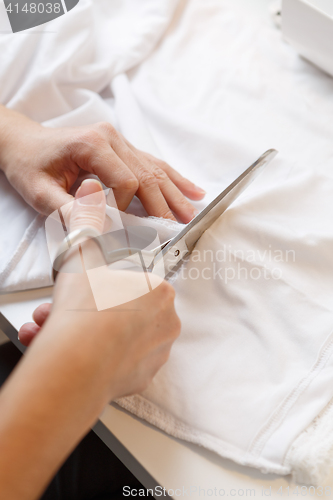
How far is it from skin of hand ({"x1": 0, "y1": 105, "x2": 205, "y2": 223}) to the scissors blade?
5 cm

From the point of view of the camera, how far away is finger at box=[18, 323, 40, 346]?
43cm

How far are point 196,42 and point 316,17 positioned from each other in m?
0.24

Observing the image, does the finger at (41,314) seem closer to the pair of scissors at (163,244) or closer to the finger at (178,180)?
the pair of scissors at (163,244)

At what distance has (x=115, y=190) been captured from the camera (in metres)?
0.49

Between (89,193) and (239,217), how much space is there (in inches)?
7.2

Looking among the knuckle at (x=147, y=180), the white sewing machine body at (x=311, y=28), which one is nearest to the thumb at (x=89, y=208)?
the knuckle at (x=147, y=180)

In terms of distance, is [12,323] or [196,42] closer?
[12,323]

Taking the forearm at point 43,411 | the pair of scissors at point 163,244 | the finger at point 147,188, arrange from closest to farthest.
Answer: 1. the forearm at point 43,411
2. the pair of scissors at point 163,244
3. the finger at point 147,188

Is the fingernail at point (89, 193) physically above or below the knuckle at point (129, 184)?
above

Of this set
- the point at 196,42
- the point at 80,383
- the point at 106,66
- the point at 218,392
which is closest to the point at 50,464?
the point at 80,383

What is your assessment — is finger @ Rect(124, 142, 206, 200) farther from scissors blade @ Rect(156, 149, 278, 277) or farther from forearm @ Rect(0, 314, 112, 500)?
forearm @ Rect(0, 314, 112, 500)

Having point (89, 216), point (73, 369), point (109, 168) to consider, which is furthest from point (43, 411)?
point (109, 168)

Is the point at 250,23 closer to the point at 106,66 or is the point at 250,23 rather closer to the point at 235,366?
the point at 106,66

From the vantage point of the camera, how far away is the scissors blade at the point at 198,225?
0.43m
